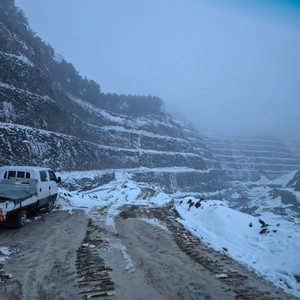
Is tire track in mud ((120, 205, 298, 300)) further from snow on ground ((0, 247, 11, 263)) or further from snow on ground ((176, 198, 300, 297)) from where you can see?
snow on ground ((0, 247, 11, 263))

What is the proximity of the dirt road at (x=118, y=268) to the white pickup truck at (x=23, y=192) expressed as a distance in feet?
2.47

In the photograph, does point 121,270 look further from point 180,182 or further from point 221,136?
point 221,136

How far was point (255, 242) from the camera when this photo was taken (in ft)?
27.9

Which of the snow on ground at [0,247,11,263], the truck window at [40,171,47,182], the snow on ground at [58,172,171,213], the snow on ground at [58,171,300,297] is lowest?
the snow on ground at [58,172,171,213]

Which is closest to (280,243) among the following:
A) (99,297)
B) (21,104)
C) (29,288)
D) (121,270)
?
(121,270)

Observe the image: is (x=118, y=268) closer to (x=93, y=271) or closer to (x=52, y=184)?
(x=93, y=271)

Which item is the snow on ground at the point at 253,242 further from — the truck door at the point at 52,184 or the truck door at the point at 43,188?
the truck door at the point at 52,184

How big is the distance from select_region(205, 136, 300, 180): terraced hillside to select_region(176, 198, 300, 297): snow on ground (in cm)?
13723

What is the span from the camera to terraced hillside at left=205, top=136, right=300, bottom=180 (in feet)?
479

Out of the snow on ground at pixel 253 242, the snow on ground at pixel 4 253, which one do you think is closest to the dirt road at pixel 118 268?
the snow on ground at pixel 4 253

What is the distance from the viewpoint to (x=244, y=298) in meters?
4.65

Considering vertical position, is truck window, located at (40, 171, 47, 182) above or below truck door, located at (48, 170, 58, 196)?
above

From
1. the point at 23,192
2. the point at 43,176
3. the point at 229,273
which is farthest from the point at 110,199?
the point at 229,273

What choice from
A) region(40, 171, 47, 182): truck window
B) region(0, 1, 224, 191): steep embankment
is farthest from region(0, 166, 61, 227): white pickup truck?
region(0, 1, 224, 191): steep embankment
